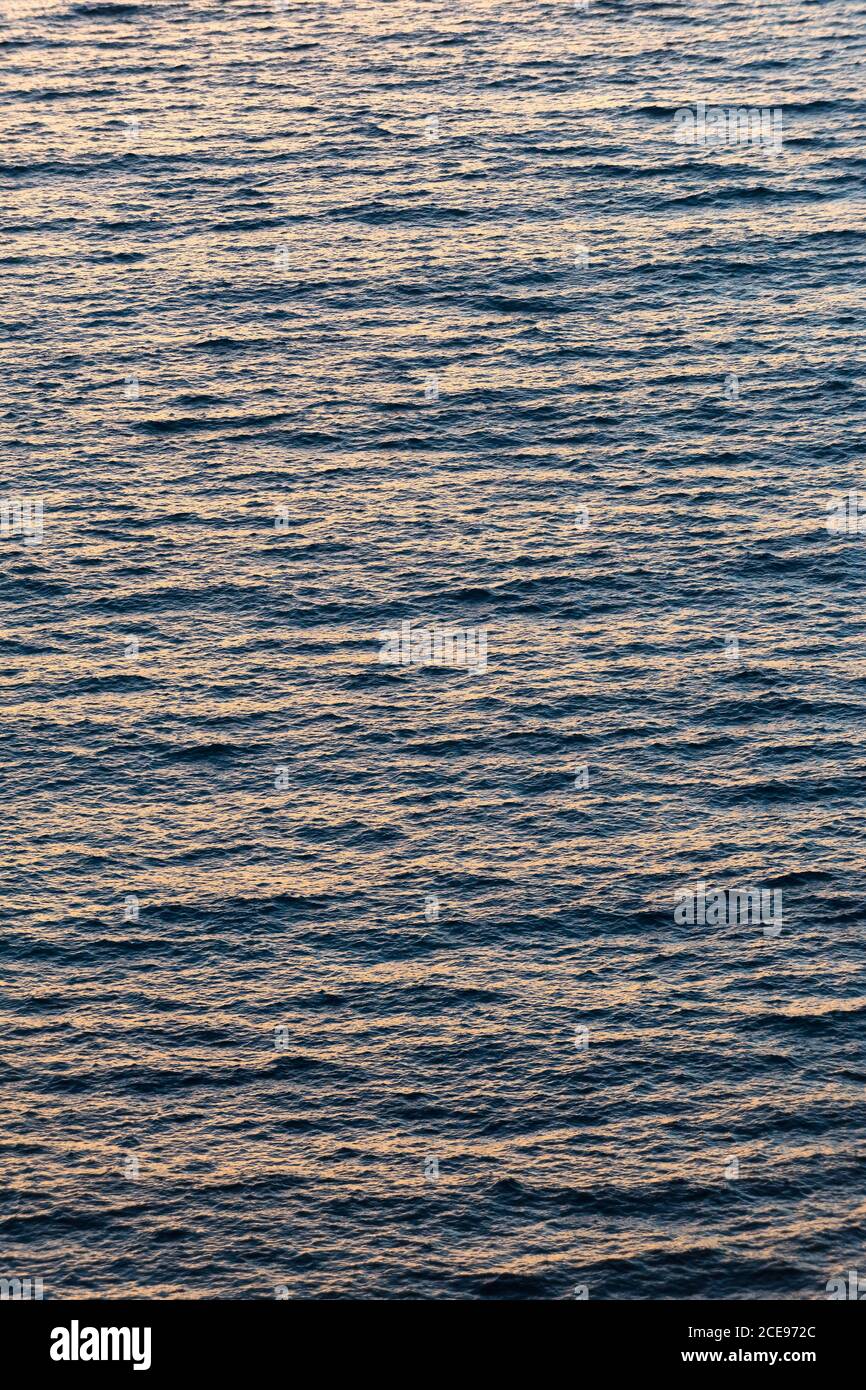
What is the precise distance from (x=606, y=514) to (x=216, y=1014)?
56.8 ft

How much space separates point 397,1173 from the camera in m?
42.6

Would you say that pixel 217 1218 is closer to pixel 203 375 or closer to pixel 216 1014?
pixel 216 1014

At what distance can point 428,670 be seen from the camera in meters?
53.8

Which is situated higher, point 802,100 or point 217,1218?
point 802,100

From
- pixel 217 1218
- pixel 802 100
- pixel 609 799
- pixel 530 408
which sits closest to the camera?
pixel 217 1218

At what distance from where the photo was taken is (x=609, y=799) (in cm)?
5034

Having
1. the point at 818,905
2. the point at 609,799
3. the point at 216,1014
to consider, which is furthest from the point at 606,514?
the point at 216,1014

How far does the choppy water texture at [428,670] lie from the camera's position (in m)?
42.8

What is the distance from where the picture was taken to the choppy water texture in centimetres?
4275

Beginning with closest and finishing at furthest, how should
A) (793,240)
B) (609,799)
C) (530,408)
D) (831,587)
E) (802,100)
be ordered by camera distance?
1. (609,799)
2. (831,587)
3. (530,408)
4. (793,240)
5. (802,100)

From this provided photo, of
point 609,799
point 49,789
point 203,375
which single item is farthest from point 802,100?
point 49,789

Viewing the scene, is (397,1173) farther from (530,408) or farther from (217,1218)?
(530,408)

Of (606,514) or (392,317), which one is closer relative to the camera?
(606,514)

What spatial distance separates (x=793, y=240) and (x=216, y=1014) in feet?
98.9
